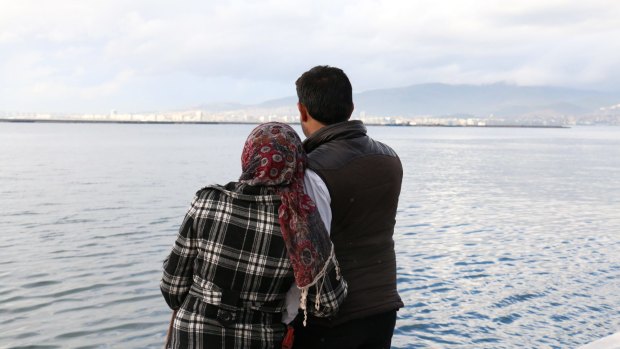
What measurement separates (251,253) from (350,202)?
0.51 meters

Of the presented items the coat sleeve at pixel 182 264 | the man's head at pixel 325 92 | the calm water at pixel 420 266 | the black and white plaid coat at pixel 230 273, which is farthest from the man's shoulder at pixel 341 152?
the calm water at pixel 420 266

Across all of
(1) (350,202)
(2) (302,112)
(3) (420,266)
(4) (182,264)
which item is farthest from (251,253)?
(3) (420,266)

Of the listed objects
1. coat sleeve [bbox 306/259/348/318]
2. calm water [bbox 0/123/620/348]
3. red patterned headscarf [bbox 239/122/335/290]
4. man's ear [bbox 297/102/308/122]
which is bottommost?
calm water [bbox 0/123/620/348]

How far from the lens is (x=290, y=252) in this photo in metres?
2.53

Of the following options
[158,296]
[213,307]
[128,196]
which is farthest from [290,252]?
[128,196]

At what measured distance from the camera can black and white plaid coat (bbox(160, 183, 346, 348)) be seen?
2525mm

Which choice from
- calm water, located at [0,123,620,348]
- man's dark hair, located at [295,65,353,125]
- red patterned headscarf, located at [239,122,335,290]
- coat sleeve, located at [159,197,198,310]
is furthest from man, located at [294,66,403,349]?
calm water, located at [0,123,620,348]

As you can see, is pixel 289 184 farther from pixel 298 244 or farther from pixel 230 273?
pixel 230 273

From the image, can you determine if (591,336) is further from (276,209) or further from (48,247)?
(48,247)

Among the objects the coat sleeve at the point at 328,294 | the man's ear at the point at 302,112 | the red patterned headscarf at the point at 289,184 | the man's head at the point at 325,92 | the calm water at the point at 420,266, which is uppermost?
the man's head at the point at 325,92

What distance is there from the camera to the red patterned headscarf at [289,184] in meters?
2.48

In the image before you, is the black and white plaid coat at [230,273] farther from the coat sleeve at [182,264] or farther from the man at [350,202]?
the man at [350,202]

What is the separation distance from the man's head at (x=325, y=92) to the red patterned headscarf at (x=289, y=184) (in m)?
0.34

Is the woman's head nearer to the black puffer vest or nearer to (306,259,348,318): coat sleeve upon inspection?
the black puffer vest
